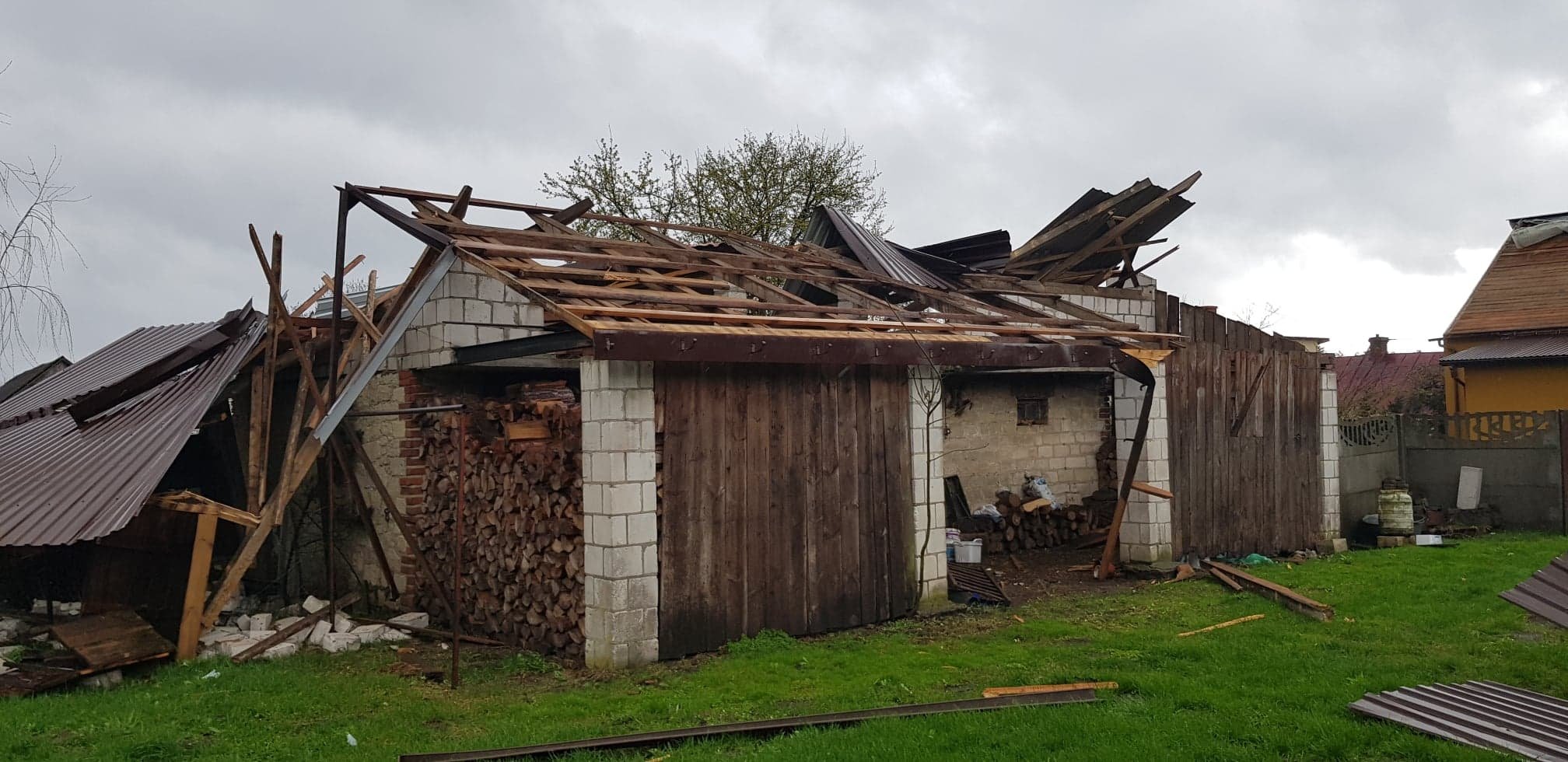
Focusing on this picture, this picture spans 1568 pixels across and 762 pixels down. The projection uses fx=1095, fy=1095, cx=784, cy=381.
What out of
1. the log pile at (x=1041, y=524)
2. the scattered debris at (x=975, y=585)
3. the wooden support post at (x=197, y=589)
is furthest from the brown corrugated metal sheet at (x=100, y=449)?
the log pile at (x=1041, y=524)

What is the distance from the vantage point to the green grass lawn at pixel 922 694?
554 cm

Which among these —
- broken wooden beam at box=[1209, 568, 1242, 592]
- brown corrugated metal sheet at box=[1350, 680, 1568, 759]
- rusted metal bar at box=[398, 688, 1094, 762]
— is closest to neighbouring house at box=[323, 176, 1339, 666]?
broken wooden beam at box=[1209, 568, 1242, 592]

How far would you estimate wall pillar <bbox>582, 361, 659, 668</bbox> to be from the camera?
752 cm

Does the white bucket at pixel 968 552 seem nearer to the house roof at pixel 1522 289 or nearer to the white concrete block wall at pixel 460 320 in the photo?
the white concrete block wall at pixel 460 320

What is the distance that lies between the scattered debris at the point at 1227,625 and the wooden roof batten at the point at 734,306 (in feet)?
8.38

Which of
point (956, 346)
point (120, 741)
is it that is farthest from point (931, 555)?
point (120, 741)

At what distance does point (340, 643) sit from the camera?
855 centimetres

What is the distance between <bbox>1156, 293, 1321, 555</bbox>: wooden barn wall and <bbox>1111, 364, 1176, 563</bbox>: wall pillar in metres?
0.18

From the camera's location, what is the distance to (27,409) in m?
11.6

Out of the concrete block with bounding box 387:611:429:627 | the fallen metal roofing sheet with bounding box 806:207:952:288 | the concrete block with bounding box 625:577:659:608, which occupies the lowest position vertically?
the concrete block with bounding box 387:611:429:627

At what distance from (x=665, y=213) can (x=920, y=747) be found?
887 inches

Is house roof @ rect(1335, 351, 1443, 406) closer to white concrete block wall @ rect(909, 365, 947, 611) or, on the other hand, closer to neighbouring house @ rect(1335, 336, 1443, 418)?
neighbouring house @ rect(1335, 336, 1443, 418)

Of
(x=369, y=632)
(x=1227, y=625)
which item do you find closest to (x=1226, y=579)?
(x=1227, y=625)

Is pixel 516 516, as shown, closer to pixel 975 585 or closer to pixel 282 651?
pixel 282 651
